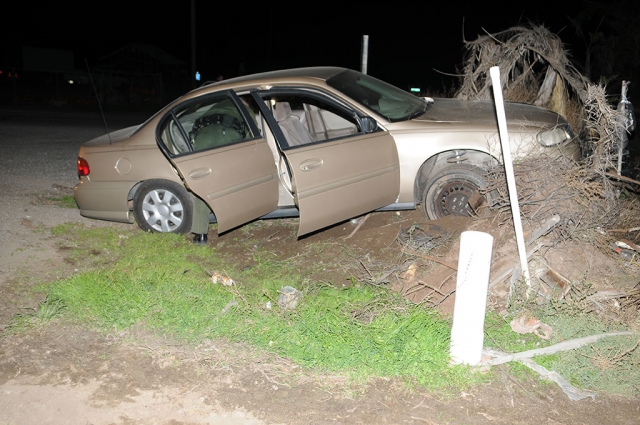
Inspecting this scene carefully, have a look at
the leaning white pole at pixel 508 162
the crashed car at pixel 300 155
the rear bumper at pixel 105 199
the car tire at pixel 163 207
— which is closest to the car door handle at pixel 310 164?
the crashed car at pixel 300 155

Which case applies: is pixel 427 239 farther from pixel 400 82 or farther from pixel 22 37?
pixel 22 37

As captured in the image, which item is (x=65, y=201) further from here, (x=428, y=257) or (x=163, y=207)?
(x=428, y=257)

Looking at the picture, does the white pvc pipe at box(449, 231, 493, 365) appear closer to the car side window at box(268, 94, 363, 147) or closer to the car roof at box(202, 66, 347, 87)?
the car roof at box(202, 66, 347, 87)

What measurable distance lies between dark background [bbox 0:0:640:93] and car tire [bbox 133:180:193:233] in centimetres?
3242

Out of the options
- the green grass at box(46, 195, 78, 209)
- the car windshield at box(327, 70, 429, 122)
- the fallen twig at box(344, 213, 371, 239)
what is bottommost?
the green grass at box(46, 195, 78, 209)

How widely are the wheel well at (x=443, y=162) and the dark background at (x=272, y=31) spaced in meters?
32.1

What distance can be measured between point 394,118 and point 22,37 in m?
63.9

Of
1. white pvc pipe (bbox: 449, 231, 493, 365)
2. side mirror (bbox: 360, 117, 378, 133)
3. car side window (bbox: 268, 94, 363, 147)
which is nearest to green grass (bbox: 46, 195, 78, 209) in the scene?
car side window (bbox: 268, 94, 363, 147)

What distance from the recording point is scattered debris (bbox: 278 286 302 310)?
500 cm

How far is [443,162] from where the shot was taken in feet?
21.1

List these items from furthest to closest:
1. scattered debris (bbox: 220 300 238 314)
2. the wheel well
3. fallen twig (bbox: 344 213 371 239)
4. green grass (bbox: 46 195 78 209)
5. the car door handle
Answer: green grass (bbox: 46 195 78 209) → fallen twig (bbox: 344 213 371 239) → the wheel well → the car door handle → scattered debris (bbox: 220 300 238 314)

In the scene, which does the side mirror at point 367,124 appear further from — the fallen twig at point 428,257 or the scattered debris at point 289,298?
the scattered debris at point 289,298

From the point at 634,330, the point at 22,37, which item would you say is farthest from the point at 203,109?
the point at 22,37

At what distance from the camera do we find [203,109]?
6895mm
